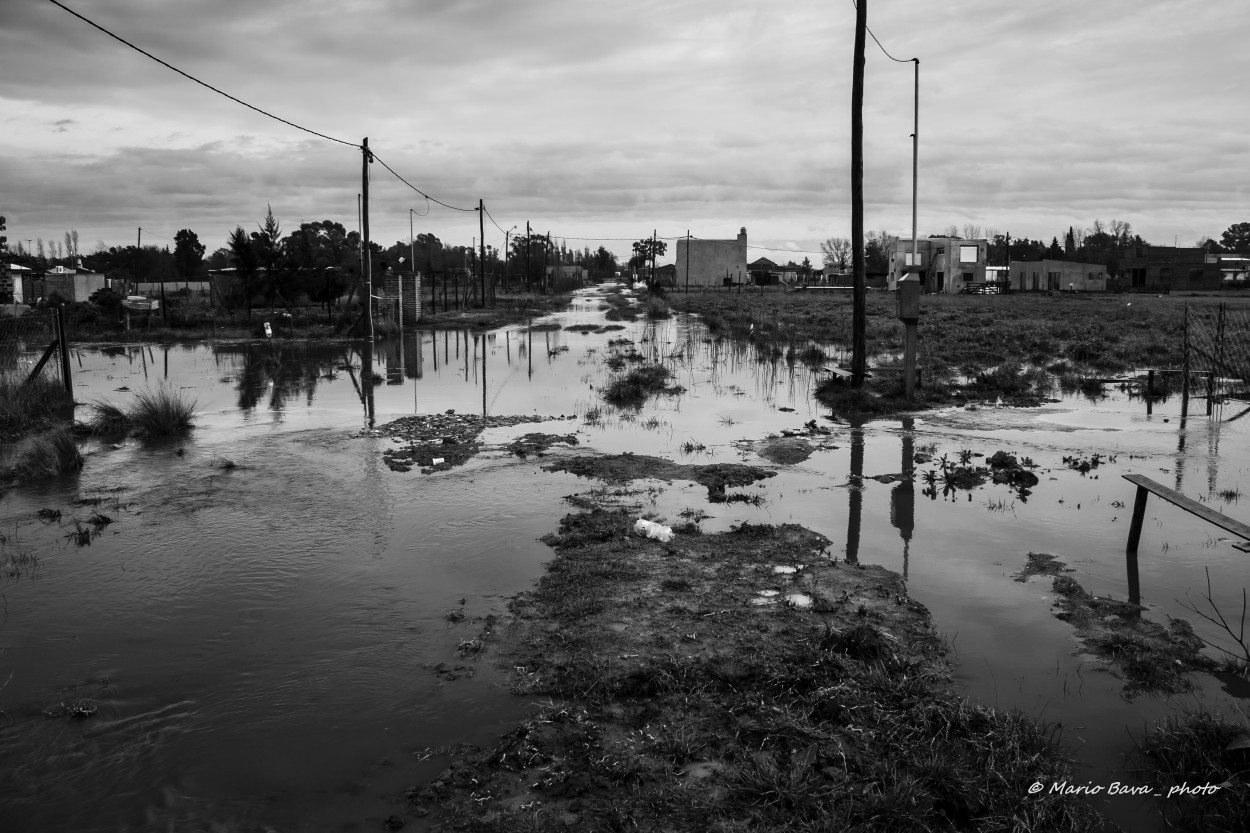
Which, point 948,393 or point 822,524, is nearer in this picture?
point 822,524

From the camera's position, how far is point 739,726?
436 centimetres

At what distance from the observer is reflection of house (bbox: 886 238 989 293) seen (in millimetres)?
85062

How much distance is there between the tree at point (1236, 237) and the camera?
139375 millimetres

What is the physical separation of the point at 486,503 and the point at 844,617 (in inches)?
164

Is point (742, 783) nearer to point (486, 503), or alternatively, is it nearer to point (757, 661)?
point (757, 661)

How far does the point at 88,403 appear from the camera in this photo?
51.1ft

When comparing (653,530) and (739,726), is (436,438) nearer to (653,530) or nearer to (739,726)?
(653,530)

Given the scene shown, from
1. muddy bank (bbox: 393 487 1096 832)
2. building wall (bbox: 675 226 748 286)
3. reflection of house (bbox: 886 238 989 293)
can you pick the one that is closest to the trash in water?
muddy bank (bbox: 393 487 1096 832)

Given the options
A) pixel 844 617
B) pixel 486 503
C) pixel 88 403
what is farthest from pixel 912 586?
pixel 88 403

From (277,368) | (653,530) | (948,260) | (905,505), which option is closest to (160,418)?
(653,530)

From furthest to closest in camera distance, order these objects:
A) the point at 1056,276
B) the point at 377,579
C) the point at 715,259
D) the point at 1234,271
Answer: the point at 715,259
the point at 1056,276
the point at 1234,271
the point at 377,579

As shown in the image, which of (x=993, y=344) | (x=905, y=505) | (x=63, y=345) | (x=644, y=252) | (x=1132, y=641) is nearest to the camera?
(x=1132, y=641)

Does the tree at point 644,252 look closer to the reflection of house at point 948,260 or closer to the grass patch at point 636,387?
the reflection of house at point 948,260

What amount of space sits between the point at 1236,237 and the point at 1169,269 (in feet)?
237
